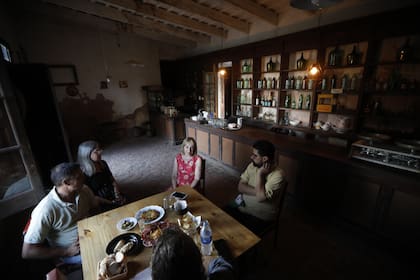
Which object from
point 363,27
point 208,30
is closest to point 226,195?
point 363,27

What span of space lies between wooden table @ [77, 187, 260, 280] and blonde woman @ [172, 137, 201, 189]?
1.66 ft

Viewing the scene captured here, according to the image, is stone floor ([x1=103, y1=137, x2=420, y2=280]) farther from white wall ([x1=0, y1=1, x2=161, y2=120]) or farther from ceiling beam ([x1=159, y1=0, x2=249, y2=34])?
white wall ([x1=0, y1=1, x2=161, y2=120])

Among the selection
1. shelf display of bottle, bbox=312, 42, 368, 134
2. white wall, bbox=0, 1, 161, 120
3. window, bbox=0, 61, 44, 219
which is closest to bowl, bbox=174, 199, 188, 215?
window, bbox=0, 61, 44, 219

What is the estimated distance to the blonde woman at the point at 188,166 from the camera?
2186mm

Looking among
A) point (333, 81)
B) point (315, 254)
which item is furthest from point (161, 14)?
point (315, 254)

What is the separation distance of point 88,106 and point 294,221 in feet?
21.1

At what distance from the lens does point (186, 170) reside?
7.46ft

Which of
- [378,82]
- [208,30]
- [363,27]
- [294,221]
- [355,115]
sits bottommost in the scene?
[294,221]

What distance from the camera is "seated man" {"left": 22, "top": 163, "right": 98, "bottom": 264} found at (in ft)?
4.07

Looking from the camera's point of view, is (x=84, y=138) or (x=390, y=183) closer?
(x=390, y=183)

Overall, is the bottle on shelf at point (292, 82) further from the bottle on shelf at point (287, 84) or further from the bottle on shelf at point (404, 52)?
the bottle on shelf at point (404, 52)

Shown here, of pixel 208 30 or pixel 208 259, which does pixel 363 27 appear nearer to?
pixel 208 30

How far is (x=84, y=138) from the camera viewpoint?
19.5 ft

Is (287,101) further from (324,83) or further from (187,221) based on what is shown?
(187,221)
